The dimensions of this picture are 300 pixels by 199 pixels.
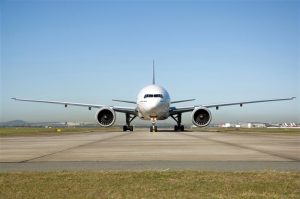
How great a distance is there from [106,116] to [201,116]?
8.94 metres

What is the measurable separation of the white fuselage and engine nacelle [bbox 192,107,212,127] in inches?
105

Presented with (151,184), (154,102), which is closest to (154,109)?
(154,102)

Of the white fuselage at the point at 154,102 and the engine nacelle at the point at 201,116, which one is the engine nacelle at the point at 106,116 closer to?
the white fuselage at the point at 154,102

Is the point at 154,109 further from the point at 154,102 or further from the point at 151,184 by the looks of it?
the point at 151,184

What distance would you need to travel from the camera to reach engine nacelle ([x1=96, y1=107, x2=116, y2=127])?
38.9 m

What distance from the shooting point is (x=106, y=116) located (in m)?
39.1

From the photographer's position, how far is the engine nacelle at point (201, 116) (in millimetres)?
38500

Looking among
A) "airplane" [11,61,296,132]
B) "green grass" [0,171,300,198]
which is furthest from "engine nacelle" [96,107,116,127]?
"green grass" [0,171,300,198]

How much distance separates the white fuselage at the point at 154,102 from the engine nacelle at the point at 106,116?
2641 millimetres

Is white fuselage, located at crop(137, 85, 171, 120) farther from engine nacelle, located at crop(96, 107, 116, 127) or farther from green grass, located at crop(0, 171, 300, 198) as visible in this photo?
green grass, located at crop(0, 171, 300, 198)

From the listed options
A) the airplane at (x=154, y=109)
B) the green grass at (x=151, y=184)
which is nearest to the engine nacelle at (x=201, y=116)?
the airplane at (x=154, y=109)

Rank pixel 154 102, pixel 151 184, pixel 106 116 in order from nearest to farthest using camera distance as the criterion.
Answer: pixel 151 184
pixel 154 102
pixel 106 116

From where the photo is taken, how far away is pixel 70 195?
6.16 meters

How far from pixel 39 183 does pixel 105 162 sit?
356 cm
